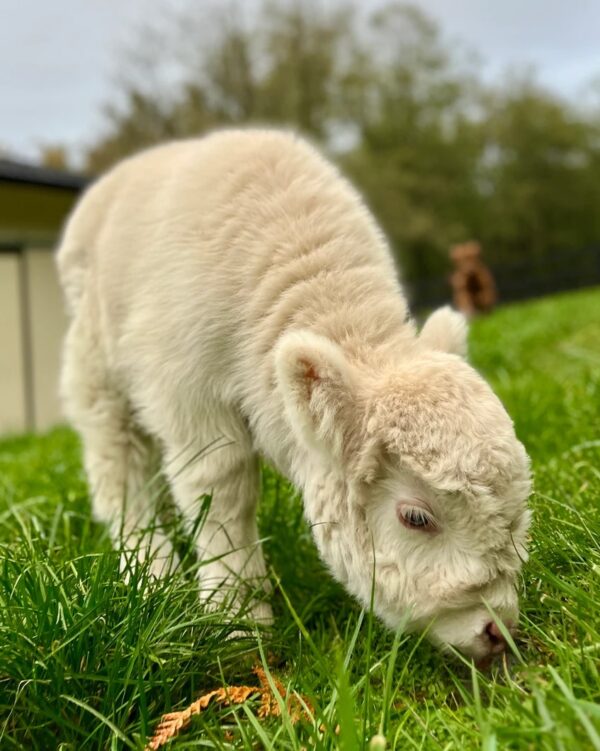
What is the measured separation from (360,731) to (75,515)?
197 cm

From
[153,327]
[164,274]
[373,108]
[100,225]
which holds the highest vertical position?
[373,108]

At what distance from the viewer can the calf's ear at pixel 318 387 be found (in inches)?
93.5

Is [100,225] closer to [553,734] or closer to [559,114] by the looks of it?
[553,734]

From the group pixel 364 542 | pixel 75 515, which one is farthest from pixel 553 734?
pixel 75 515

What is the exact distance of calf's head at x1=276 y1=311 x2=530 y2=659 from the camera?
220 centimetres

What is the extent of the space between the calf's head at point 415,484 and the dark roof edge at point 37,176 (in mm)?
10503

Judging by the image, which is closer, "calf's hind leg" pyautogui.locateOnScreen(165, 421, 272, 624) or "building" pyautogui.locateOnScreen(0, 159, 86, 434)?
"calf's hind leg" pyautogui.locateOnScreen(165, 421, 272, 624)

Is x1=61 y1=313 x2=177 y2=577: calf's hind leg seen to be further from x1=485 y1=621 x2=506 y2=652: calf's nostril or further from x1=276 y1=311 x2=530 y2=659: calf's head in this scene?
x1=485 y1=621 x2=506 y2=652: calf's nostril

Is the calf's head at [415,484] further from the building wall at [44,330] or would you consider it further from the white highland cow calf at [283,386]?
the building wall at [44,330]

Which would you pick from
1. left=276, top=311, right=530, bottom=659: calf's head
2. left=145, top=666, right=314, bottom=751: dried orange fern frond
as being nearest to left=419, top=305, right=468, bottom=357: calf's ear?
left=276, top=311, right=530, bottom=659: calf's head

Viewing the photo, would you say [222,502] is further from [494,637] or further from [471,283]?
[471,283]

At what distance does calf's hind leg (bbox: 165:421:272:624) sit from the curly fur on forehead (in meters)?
0.77

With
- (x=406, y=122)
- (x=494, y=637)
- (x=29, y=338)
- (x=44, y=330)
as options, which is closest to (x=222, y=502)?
(x=494, y=637)

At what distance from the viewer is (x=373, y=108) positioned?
1260 inches
